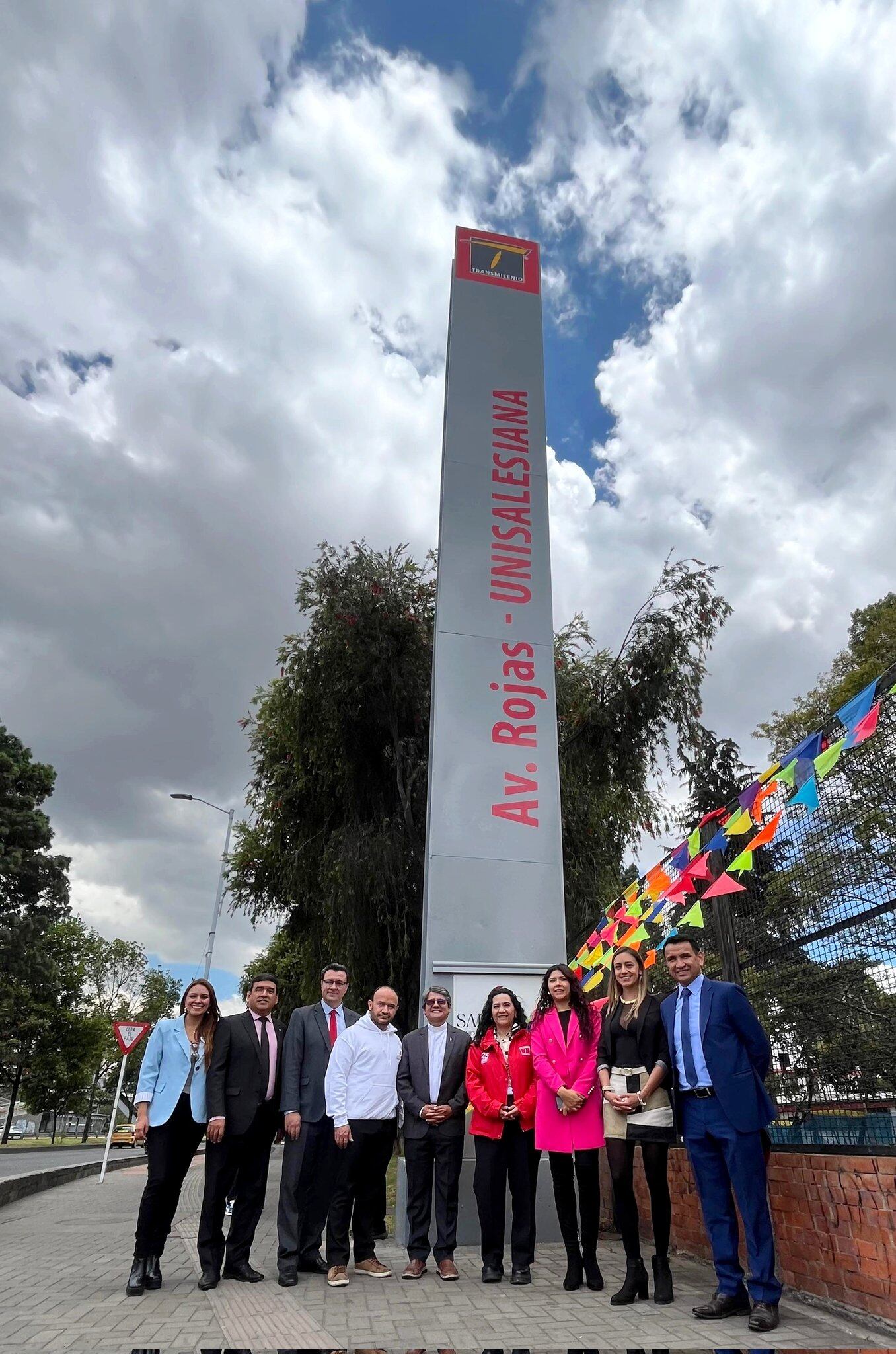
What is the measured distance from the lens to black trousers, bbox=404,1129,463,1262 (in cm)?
515

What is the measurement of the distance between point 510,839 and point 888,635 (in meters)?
18.9

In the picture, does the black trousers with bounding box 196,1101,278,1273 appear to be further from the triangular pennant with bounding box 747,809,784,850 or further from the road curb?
the road curb

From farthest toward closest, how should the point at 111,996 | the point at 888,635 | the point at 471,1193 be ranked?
1. the point at 111,996
2. the point at 888,635
3. the point at 471,1193

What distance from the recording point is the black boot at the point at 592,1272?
4746 millimetres

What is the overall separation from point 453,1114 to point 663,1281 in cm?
141

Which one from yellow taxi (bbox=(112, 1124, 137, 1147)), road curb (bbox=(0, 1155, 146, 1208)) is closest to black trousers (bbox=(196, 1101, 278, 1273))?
road curb (bbox=(0, 1155, 146, 1208))

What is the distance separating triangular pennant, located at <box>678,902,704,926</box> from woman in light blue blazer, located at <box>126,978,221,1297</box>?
10.3ft

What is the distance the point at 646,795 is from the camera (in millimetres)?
13125

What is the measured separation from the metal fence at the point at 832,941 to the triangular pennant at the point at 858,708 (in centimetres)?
4

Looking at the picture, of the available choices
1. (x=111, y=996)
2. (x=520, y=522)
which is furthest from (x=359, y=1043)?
(x=111, y=996)

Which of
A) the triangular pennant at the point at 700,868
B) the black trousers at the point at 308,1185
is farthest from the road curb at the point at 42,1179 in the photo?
the triangular pennant at the point at 700,868

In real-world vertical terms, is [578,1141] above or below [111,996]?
below

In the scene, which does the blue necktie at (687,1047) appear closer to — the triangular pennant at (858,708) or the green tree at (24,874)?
the triangular pennant at (858,708)

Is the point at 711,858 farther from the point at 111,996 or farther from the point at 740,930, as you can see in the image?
the point at 111,996
